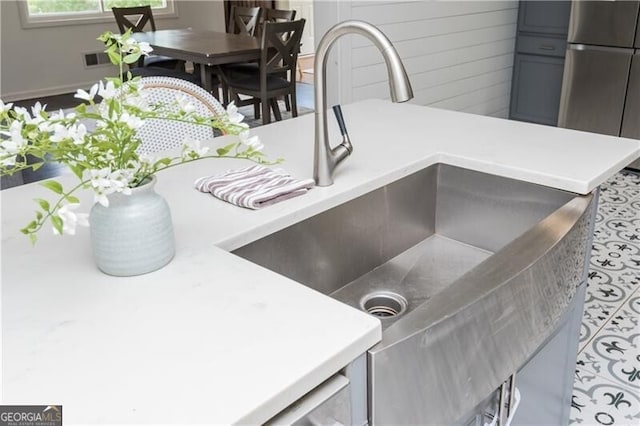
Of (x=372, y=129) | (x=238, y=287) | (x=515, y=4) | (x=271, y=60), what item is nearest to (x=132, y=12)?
(x=271, y=60)

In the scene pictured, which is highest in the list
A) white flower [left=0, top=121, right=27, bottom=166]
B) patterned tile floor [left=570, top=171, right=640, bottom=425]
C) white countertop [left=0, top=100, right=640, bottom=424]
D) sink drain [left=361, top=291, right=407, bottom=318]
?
white flower [left=0, top=121, right=27, bottom=166]

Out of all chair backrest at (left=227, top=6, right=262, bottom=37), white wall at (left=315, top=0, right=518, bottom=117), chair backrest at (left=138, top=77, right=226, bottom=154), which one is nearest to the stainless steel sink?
chair backrest at (left=138, top=77, right=226, bottom=154)

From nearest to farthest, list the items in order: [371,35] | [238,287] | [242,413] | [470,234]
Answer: [242,413] < [238,287] < [371,35] < [470,234]

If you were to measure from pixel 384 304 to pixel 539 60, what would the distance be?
11.7 ft

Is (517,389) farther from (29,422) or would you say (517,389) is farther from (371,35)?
(29,422)

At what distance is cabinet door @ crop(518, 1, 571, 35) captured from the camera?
4.03m

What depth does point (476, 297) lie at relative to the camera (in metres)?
0.90

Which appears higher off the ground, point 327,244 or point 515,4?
point 515,4

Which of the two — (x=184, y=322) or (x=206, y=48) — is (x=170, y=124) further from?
(x=206, y=48)

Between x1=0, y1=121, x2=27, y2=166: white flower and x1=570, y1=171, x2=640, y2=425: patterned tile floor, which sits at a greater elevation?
x1=0, y1=121, x2=27, y2=166: white flower

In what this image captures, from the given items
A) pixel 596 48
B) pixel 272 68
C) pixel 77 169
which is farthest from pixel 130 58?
pixel 272 68

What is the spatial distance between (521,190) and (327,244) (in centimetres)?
46

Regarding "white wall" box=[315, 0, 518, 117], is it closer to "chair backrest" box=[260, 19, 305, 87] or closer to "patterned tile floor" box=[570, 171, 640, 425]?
"chair backrest" box=[260, 19, 305, 87]

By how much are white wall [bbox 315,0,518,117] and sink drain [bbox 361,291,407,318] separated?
6.76 feet
